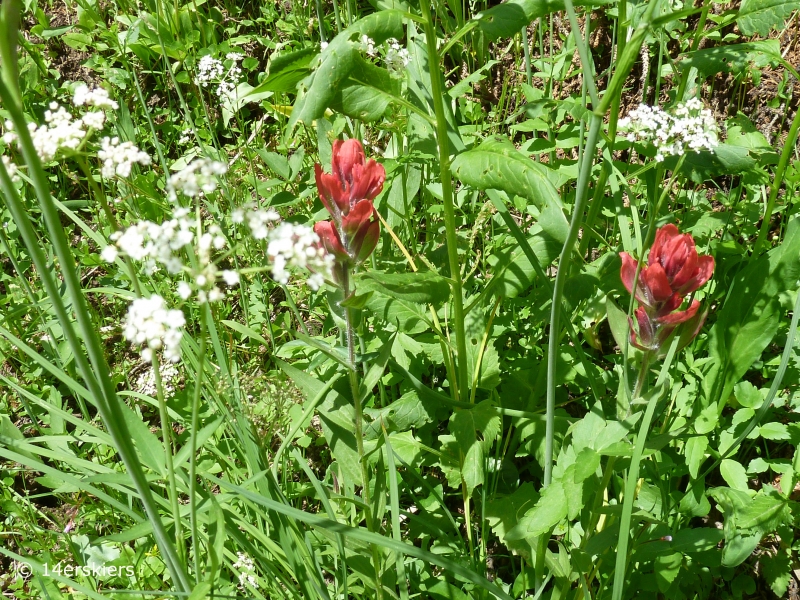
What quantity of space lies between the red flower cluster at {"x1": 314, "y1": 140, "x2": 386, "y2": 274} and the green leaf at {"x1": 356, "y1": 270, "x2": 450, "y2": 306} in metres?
0.07

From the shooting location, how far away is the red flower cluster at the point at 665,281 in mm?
1306

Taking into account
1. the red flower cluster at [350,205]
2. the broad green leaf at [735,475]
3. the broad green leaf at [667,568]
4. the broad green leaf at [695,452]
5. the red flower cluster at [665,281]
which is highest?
the red flower cluster at [350,205]

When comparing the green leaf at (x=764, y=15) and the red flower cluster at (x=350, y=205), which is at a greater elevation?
the green leaf at (x=764, y=15)

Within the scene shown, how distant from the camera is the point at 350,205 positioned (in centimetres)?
143

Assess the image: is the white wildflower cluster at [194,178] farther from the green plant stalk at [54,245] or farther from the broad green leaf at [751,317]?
the broad green leaf at [751,317]

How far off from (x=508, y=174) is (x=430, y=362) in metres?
0.99

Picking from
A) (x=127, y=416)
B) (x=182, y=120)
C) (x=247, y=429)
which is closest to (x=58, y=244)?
(x=127, y=416)

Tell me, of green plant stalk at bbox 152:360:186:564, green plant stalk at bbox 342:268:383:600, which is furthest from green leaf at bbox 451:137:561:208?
green plant stalk at bbox 152:360:186:564

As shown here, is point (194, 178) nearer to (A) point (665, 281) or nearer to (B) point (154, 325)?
(B) point (154, 325)

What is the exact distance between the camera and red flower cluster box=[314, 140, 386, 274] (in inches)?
54.1

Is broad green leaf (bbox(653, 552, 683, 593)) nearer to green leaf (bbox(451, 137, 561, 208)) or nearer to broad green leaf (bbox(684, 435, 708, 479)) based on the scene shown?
broad green leaf (bbox(684, 435, 708, 479))

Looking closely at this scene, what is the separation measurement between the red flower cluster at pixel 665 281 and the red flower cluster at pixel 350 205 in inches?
21.2

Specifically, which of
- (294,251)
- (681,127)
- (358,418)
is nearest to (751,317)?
(681,127)

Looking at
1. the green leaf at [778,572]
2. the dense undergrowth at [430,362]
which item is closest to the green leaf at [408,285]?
the dense undergrowth at [430,362]
